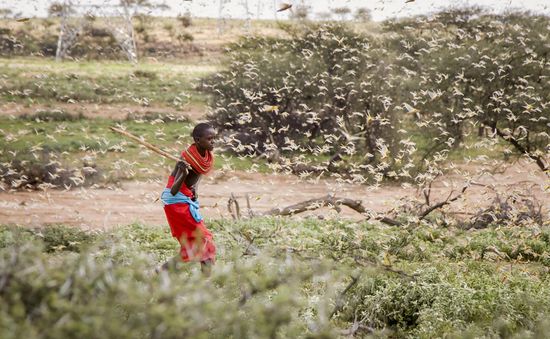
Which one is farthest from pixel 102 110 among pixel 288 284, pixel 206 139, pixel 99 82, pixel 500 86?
pixel 288 284

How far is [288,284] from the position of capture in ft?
9.31

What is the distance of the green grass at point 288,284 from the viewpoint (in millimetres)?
2271

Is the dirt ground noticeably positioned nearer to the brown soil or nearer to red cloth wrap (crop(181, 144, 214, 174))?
red cloth wrap (crop(181, 144, 214, 174))

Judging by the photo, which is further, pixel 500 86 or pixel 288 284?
pixel 500 86

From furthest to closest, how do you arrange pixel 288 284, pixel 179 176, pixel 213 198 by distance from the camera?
pixel 213 198 → pixel 179 176 → pixel 288 284

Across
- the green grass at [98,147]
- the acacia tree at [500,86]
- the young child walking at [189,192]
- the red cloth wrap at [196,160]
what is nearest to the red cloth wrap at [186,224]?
the young child walking at [189,192]

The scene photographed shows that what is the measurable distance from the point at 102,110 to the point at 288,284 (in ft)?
90.5

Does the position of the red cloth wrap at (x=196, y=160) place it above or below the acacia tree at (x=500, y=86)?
above

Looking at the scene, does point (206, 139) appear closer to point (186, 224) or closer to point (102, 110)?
point (186, 224)

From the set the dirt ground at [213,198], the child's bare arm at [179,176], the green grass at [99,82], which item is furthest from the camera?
the green grass at [99,82]

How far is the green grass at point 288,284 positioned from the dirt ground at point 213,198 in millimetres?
2036

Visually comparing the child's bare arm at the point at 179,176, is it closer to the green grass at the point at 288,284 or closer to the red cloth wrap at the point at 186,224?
the red cloth wrap at the point at 186,224

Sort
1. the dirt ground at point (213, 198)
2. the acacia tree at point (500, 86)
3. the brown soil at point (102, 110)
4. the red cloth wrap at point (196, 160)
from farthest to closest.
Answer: the brown soil at point (102, 110)
the acacia tree at point (500, 86)
the dirt ground at point (213, 198)
the red cloth wrap at point (196, 160)

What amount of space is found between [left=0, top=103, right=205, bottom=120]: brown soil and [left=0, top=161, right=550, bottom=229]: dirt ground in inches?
404
